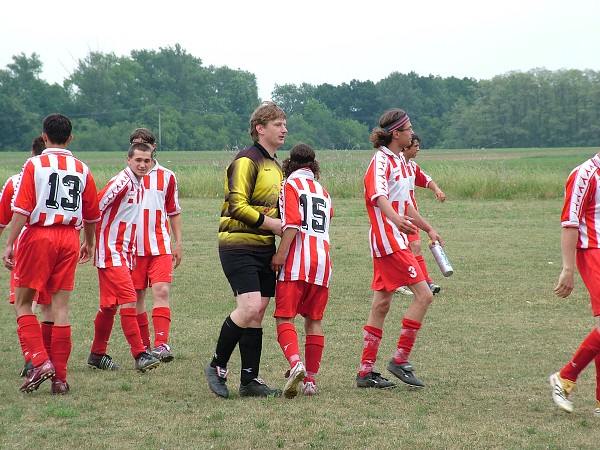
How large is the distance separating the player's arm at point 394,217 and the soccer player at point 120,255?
7.02 feet

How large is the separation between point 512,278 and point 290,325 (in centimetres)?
682

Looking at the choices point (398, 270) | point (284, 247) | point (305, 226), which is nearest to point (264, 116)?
point (305, 226)

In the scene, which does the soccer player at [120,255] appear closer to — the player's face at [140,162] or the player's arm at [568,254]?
the player's face at [140,162]

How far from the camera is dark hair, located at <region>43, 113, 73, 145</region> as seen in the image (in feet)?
21.6

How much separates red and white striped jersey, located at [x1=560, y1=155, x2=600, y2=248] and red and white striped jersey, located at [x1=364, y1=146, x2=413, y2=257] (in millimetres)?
1330

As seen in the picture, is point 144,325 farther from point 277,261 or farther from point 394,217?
point 394,217

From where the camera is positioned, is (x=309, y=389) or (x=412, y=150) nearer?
(x=309, y=389)

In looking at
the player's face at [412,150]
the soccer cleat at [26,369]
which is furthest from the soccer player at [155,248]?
the player's face at [412,150]

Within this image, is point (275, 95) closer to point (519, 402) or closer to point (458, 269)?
point (458, 269)

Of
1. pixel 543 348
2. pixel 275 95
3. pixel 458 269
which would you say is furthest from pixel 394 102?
pixel 543 348

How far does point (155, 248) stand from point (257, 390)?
1.92 m

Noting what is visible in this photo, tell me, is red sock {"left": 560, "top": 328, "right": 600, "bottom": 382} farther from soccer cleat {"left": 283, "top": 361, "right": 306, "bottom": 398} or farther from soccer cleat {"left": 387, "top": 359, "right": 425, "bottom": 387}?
soccer cleat {"left": 283, "top": 361, "right": 306, "bottom": 398}

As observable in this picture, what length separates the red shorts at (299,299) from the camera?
21.0 ft

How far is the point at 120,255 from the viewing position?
7.42m
